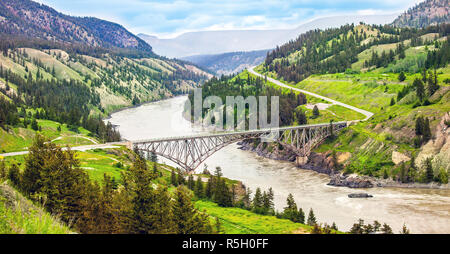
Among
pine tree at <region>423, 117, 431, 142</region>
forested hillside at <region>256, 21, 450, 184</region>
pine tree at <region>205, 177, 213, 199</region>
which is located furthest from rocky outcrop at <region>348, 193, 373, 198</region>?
pine tree at <region>205, 177, 213, 199</region>

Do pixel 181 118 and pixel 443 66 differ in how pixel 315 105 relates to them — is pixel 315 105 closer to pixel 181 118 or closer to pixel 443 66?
pixel 443 66

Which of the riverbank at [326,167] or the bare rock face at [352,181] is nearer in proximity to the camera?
the riverbank at [326,167]

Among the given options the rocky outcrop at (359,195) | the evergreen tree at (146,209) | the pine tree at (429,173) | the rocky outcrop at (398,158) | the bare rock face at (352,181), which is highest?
the evergreen tree at (146,209)

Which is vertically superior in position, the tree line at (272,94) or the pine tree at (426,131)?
the tree line at (272,94)

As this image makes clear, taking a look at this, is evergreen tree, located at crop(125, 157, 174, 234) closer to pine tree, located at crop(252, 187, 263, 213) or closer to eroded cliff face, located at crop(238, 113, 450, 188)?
pine tree, located at crop(252, 187, 263, 213)

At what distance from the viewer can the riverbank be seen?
257 feet

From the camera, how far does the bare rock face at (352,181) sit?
7974cm

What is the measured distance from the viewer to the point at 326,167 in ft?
311

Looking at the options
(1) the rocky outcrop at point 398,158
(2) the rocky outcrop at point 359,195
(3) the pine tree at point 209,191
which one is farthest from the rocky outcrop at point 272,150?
(3) the pine tree at point 209,191

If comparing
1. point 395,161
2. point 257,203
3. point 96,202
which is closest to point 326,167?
point 395,161

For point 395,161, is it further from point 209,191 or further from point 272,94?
point 272,94

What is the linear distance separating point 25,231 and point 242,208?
5344 cm

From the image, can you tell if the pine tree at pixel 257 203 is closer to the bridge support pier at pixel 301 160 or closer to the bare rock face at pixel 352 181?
the bare rock face at pixel 352 181

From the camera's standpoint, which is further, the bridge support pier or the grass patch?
the bridge support pier
